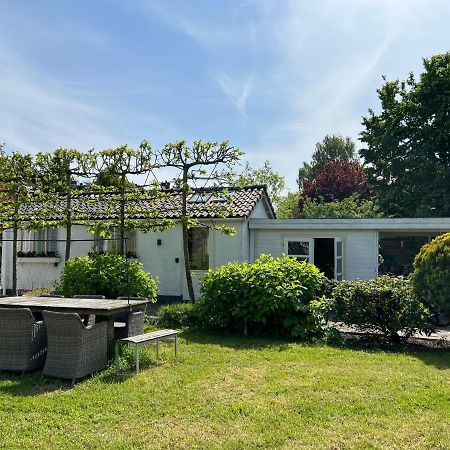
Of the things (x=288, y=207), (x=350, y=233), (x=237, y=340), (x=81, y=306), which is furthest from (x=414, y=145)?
(x=81, y=306)

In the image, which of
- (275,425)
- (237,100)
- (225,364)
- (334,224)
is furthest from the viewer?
(237,100)

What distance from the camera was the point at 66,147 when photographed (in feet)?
43.1

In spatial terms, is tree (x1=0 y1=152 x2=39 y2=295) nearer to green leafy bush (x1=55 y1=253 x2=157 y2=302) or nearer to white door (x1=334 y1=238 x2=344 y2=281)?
green leafy bush (x1=55 y1=253 x2=157 y2=302)

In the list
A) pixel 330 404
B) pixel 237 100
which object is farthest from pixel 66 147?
pixel 330 404

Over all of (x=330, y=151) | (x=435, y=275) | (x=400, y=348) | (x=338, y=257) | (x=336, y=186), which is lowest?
(x=400, y=348)

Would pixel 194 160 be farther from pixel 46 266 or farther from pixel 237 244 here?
pixel 46 266

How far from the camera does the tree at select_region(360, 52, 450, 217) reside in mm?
24875

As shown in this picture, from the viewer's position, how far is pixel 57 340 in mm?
6215

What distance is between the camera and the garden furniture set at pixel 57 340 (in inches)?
241

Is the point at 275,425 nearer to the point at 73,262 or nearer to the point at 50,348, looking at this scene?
the point at 50,348

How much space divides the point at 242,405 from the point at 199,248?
429 inches

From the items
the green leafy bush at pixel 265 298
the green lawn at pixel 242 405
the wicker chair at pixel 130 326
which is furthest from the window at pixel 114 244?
the green lawn at pixel 242 405

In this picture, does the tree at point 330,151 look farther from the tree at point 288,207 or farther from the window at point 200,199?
the window at point 200,199

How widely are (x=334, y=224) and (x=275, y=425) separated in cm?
1093
